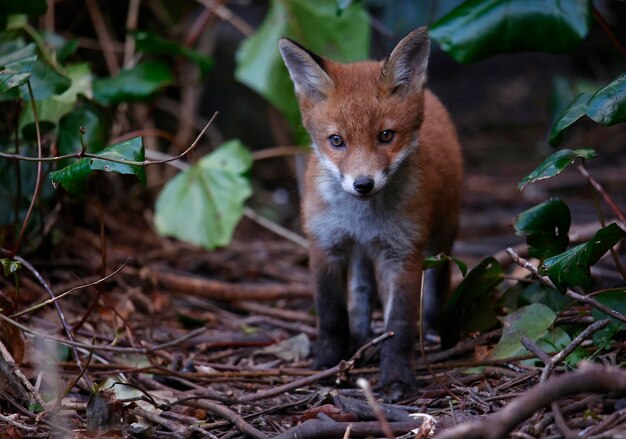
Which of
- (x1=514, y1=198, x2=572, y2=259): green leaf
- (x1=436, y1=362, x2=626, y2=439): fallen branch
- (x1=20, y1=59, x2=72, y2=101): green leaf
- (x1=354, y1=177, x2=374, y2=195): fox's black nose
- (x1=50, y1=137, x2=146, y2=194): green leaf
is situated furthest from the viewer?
(x1=20, y1=59, x2=72, y2=101): green leaf

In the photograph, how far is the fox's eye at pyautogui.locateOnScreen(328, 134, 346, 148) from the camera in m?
3.99

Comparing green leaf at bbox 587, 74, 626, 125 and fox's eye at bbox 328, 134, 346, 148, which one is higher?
green leaf at bbox 587, 74, 626, 125

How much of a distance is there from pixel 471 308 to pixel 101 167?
2.09 m

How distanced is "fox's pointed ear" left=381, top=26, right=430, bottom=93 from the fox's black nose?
62cm

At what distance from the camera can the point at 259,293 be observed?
562cm

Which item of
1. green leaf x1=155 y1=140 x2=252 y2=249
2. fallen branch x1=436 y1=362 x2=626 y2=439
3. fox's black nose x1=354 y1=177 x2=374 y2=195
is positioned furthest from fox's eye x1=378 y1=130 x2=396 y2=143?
fallen branch x1=436 y1=362 x2=626 y2=439

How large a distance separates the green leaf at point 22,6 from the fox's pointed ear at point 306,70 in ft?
4.80

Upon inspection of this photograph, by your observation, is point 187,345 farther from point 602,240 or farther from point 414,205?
point 602,240

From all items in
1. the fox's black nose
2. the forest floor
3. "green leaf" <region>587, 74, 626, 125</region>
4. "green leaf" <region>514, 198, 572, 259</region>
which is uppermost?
"green leaf" <region>587, 74, 626, 125</region>

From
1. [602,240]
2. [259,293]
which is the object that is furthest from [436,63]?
[602,240]

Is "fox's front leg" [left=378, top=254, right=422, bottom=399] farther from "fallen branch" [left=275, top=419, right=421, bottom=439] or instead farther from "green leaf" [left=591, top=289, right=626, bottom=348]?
"green leaf" [left=591, top=289, right=626, bottom=348]

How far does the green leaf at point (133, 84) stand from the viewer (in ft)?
17.0

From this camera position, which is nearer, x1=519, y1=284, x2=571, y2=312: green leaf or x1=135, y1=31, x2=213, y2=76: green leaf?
x1=519, y1=284, x2=571, y2=312: green leaf

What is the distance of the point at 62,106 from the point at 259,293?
1904 millimetres
